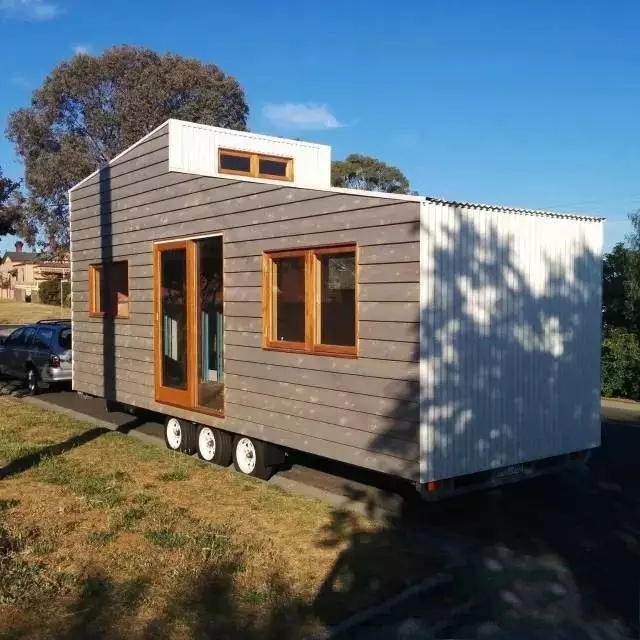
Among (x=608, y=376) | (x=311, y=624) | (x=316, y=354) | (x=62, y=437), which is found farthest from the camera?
(x=608, y=376)

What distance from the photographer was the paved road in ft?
15.6

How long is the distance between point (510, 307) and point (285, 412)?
7.98 feet

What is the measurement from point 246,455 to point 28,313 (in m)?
41.6

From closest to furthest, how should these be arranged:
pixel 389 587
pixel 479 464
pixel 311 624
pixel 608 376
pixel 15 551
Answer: pixel 311 624 < pixel 389 587 < pixel 15 551 < pixel 479 464 < pixel 608 376

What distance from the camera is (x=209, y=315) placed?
917 centimetres

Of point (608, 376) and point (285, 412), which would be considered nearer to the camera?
point (285, 412)

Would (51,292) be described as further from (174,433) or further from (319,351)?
(319,351)

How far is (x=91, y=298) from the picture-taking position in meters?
11.7

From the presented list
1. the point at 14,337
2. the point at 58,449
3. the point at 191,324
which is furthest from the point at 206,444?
the point at 14,337

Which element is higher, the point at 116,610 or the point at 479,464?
the point at 479,464

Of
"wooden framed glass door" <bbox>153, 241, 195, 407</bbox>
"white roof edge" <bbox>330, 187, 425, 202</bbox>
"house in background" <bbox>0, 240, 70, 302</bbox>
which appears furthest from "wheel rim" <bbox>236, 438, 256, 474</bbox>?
"house in background" <bbox>0, 240, 70, 302</bbox>

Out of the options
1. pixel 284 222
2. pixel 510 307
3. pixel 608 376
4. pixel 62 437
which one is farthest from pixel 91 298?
pixel 608 376

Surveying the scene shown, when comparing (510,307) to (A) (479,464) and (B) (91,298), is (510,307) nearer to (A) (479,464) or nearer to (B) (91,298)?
(A) (479,464)

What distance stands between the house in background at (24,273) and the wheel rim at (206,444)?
38.3m
